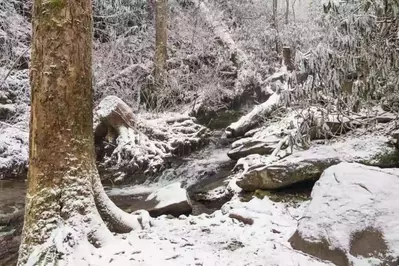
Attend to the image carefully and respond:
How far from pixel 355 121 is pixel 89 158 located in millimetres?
3740

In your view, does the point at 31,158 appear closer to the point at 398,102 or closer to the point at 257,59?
the point at 398,102

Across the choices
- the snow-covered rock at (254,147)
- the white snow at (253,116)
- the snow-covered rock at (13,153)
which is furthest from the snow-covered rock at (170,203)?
the white snow at (253,116)

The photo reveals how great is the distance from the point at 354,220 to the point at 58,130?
90.1 inches

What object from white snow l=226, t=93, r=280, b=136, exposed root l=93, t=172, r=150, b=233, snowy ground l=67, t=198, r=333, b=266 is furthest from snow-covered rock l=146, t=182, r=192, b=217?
white snow l=226, t=93, r=280, b=136

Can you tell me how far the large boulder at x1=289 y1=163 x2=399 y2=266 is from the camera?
2.74 metres

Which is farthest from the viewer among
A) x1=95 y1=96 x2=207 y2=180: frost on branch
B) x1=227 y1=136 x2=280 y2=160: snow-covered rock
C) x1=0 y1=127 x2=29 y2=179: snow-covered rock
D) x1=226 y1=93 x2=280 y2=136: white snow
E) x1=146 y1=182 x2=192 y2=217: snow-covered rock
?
x1=226 y1=93 x2=280 y2=136: white snow

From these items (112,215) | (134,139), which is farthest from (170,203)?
(134,139)

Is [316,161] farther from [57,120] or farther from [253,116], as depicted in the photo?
[253,116]

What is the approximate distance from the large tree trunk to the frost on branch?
4.44 meters

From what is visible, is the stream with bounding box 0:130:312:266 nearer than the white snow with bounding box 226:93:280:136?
Yes

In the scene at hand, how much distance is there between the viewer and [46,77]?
10.1 ft

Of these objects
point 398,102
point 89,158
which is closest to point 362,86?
point 398,102

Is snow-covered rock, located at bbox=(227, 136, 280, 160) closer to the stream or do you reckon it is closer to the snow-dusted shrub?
the stream

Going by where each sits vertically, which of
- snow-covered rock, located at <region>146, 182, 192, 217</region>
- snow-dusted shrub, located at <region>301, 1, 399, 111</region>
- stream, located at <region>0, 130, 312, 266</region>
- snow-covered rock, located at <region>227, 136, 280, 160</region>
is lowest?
stream, located at <region>0, 130, 312, 266</region>
